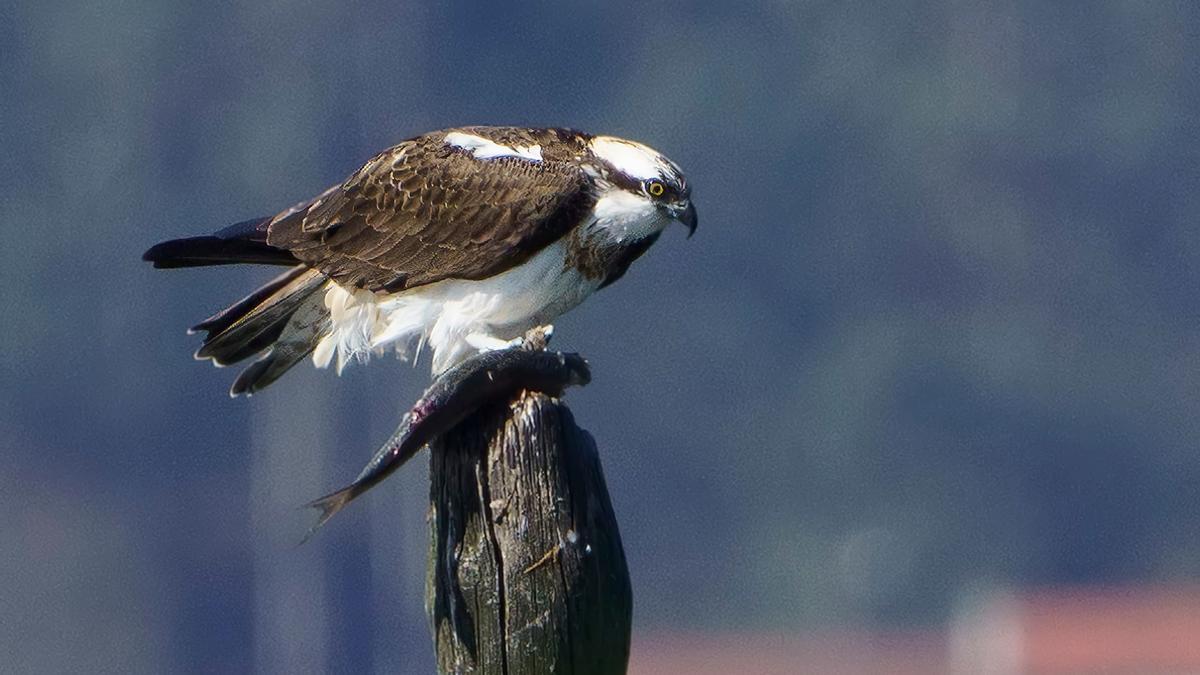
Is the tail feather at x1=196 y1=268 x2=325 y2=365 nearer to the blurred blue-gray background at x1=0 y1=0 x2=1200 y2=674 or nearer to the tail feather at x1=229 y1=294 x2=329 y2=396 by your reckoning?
the tail feather at x1=229 y1=294 x2=329 y2=396

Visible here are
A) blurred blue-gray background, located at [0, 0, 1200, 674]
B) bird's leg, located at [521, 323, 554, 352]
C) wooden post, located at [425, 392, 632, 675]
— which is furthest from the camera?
blurred blue-gray background, located at [0, 0, 1200, 674]

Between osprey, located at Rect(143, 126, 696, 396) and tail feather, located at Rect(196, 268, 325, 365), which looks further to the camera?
tail feather, located at Rect(196, 268, 325, 365)

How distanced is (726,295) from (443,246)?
53496 millimetres

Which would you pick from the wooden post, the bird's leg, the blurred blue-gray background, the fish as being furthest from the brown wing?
the blurred blue-gray background

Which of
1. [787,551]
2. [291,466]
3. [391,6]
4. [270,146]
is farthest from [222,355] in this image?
[391,6]

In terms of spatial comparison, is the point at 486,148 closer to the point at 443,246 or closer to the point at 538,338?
the point at 443,246

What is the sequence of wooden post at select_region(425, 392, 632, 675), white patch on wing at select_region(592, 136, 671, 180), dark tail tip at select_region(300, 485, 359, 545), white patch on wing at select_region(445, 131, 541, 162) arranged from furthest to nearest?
1. white patch on wing at select_region(445, 131, 541, 162)
2. white patch on wing at select_region(592, 136, 671, 180)
3. dark tail tip at select_region(300, 485, 359, 545)
4. wooden post at select_region(425, 392, 632, 675)

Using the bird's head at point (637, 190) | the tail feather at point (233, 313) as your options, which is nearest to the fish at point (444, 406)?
the bird's head at point (637, 190)

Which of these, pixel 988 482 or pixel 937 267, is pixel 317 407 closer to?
pixel 988 482

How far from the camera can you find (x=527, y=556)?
282 inches

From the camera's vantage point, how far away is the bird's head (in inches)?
373

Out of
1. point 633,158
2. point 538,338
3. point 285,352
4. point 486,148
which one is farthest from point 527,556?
point 486,148

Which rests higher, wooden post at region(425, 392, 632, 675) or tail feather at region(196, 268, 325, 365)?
tail feather at region(196, 268, 325, 365)

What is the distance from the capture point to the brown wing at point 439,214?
374 inches
